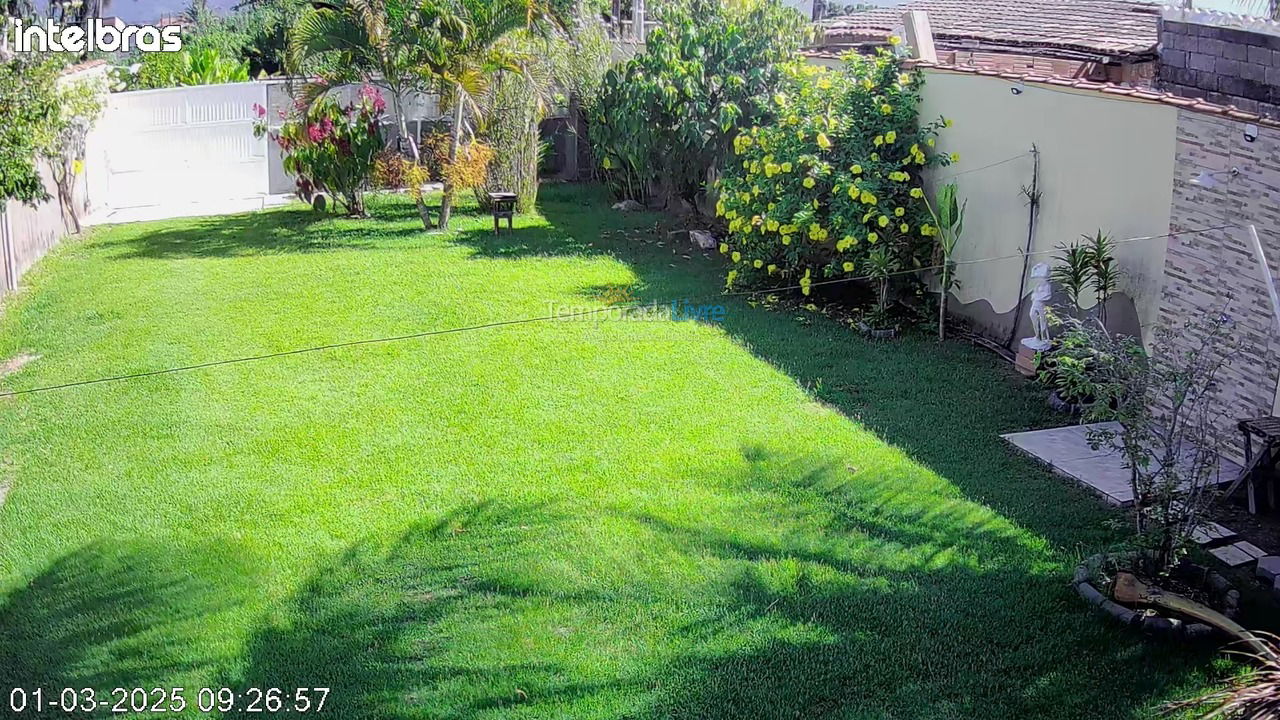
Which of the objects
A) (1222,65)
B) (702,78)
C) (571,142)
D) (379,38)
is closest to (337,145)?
(379,38)

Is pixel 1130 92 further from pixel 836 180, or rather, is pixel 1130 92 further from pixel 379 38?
pixel 379 38

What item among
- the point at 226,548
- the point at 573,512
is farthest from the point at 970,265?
the point at 226,548

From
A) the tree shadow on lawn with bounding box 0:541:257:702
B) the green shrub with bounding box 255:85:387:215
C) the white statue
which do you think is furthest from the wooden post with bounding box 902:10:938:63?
the tree shadow on lawn with bounding box 0:541:257:702

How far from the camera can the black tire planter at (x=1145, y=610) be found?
16.3 ft

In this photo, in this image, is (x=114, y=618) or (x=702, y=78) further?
(x=702, y=78)

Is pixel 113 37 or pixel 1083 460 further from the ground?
pixel 113 37

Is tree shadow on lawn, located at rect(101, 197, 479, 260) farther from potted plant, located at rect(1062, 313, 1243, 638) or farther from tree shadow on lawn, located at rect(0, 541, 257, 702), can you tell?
potted plant, located at rect(1062, 313, 1243, 638)

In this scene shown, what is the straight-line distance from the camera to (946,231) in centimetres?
960

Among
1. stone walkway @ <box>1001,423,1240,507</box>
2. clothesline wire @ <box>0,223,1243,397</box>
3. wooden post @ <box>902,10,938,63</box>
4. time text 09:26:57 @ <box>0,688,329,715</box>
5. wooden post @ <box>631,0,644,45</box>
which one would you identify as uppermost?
wooden post @ <box>631,0,644,45</box>

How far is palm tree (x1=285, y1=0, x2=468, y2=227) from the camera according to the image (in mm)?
12812

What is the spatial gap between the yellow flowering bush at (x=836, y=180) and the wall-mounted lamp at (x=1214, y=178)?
2843 millimetres

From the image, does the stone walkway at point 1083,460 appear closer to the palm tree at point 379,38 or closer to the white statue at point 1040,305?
the white statue at point 1040,305

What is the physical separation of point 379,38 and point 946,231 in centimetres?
707

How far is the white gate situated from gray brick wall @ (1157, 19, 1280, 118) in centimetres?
1240
